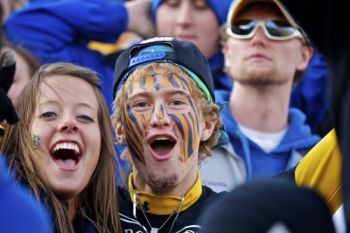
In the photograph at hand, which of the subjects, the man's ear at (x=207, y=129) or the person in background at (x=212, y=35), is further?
the person in background at (x=212, y=35)

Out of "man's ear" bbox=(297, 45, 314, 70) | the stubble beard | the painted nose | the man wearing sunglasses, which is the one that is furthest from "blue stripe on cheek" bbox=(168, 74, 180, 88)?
"man's ear" bbox=(297, 45, 314, 70)

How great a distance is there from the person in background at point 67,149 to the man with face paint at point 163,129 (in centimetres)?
10

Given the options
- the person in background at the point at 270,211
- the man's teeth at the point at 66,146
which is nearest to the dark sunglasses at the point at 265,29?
the man's teeth at the point at 66,146

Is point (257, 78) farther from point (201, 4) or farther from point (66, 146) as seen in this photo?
point (66, 146)

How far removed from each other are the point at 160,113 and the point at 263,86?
1.40 metres

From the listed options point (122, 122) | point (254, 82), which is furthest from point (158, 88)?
point (254, 82)

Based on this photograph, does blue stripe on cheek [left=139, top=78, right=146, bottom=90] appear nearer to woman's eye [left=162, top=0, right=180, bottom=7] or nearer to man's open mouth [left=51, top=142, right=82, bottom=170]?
man's open mouth [left=51, top=142, right=82, bottom=170]

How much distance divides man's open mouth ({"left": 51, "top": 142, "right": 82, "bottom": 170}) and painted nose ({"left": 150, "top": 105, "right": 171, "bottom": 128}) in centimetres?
31

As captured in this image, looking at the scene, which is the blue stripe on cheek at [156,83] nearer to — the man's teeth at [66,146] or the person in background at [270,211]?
the man's teeth at [66,146]

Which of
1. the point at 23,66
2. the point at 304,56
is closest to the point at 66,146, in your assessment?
the point at 23,66

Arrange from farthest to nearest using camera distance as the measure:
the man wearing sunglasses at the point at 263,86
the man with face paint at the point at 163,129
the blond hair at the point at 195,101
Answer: the man wearing sunglasses at the point at 263,86 → the blond hair at the point at 195,101 → the man with face paint at the point at 163,129

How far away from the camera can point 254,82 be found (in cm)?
501

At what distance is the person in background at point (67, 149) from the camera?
11.6 ft

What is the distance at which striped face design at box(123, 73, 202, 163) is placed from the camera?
3754 millimetres
